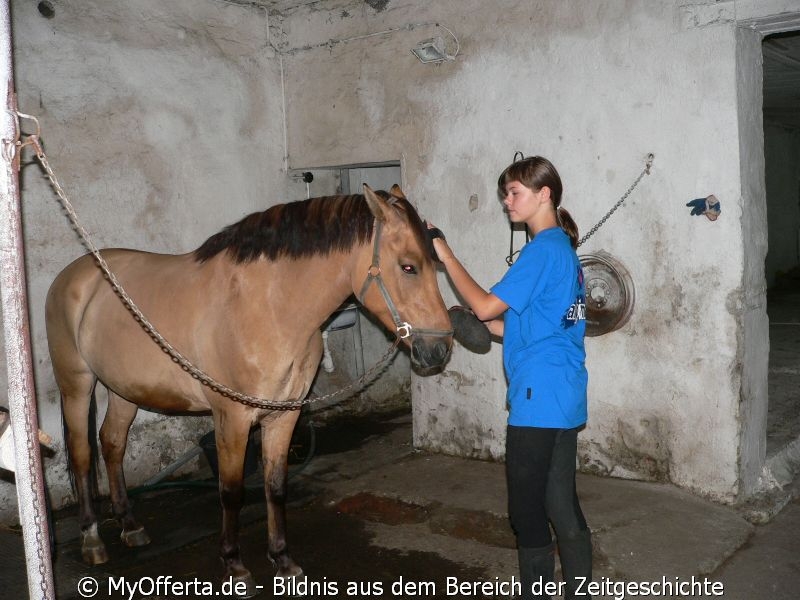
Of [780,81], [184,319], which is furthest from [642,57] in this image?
[780,81]

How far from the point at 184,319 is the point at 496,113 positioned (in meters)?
2.39

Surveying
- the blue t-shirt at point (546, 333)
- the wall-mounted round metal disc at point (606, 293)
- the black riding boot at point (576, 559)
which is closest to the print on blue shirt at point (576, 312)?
the blue t-shirt at point (546, 333)

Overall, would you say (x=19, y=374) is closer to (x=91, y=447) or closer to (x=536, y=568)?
(x=536, y=568)

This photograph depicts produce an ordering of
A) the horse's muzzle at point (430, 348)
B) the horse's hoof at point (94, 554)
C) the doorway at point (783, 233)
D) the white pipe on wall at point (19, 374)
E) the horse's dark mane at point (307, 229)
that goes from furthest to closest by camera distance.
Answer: the doorway at point (783, 233), the horse's hoof at point (94, 554), the horse's dark mane at point (307, 229), the horse's muzzle at point (430, 348), the white pipe on wall at point (19, 374)

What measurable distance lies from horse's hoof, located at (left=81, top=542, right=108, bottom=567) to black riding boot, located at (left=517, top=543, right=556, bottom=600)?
2.18 meters

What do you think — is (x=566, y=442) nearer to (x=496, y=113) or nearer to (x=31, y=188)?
(x=496, y=113)

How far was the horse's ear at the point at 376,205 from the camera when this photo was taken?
2631 mm

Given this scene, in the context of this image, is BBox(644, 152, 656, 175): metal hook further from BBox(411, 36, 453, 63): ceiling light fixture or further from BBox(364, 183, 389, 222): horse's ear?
BBox(364, 183, 389, 222): horse's ear

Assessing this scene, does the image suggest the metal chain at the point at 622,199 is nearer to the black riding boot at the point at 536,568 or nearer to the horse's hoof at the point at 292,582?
the black riding boot at the point at 536,568

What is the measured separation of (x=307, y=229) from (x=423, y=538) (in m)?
1.73

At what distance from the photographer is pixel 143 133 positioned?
463 cm

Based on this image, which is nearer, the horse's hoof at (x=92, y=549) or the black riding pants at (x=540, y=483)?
the black riding pants at (x=540, y=483)

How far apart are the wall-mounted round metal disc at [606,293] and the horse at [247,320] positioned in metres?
1.64

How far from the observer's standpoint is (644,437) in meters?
4.09
